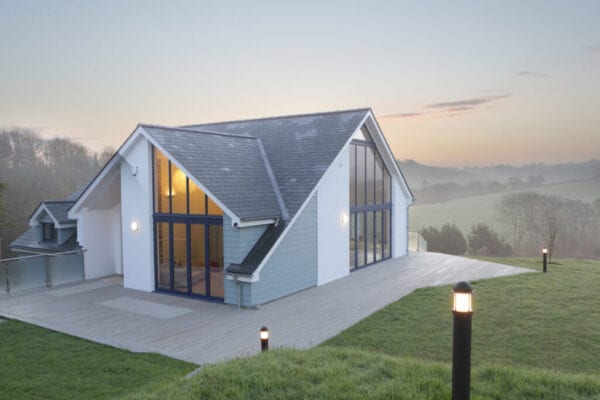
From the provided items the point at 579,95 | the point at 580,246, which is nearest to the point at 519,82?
the point at 579,95

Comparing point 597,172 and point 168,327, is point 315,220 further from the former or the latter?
point 597,172

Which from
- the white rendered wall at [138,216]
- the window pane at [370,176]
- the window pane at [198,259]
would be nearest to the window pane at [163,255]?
the white rendered wall at [138,216]

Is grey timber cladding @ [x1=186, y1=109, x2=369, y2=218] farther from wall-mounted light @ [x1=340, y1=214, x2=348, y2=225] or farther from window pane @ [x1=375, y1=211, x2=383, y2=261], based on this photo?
window pane @ [x1=375, y1=211, x2=383, y2=261]

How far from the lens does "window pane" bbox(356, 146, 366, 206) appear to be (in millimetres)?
15430

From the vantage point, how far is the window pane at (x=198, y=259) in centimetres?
1141

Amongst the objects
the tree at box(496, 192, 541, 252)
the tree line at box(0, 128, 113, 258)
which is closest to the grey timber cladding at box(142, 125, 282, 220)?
the tree line at box(0, 128, 113, 258)

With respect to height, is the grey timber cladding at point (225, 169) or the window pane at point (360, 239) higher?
the grey timber cladding at point (225, 169)

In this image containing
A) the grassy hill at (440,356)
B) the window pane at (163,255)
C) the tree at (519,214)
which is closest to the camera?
the grassy hill at (440,356)

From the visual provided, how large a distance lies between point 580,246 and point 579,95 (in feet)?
54.9

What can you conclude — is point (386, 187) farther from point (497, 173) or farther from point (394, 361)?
point (497, 173)

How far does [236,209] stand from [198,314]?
2591 millimetres

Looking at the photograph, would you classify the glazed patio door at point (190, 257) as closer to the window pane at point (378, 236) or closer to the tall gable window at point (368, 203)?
the tall gable window at point (368, 203)

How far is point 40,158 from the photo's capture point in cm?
3466

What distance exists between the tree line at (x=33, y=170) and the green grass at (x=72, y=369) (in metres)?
22.5
